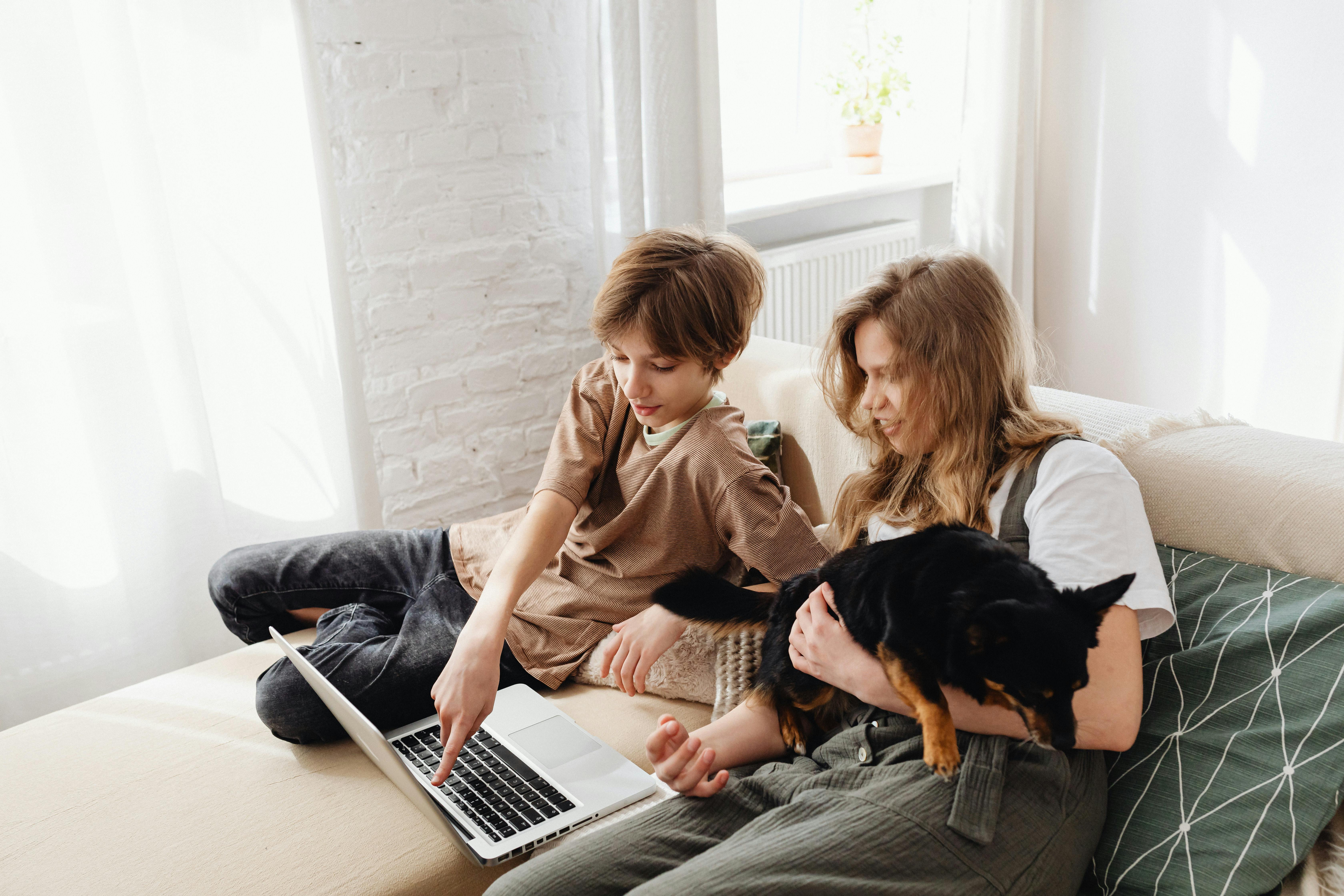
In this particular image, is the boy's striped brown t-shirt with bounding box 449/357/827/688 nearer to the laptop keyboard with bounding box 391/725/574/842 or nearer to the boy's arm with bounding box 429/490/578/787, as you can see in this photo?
the boy's arm with bounding box 429/490/578/787

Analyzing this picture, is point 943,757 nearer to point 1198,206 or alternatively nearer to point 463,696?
point 463,696

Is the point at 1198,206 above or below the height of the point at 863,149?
below

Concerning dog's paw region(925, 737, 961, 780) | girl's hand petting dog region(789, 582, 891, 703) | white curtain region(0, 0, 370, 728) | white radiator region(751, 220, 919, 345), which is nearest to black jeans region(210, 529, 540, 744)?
white curtain region(0, 0, 370, 728)

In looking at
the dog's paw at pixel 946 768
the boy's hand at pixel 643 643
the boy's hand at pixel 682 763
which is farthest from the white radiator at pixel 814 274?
the dog's paw at pixel 946 768

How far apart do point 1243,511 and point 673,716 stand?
785 millimetres

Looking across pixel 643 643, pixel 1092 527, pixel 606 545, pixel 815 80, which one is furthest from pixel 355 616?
pixel 815 80

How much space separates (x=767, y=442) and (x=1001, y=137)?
183 centimetres

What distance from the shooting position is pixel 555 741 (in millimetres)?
1312

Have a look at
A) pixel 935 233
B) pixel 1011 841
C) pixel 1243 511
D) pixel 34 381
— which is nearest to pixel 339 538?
pixel 34 381

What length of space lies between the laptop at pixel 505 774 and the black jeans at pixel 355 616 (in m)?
0.04

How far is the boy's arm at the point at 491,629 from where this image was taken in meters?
1.22

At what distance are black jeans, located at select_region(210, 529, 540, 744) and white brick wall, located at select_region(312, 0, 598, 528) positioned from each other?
54 centimetres

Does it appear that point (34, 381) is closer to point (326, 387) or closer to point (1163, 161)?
point (326, 387)

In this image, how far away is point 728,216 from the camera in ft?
8.94
